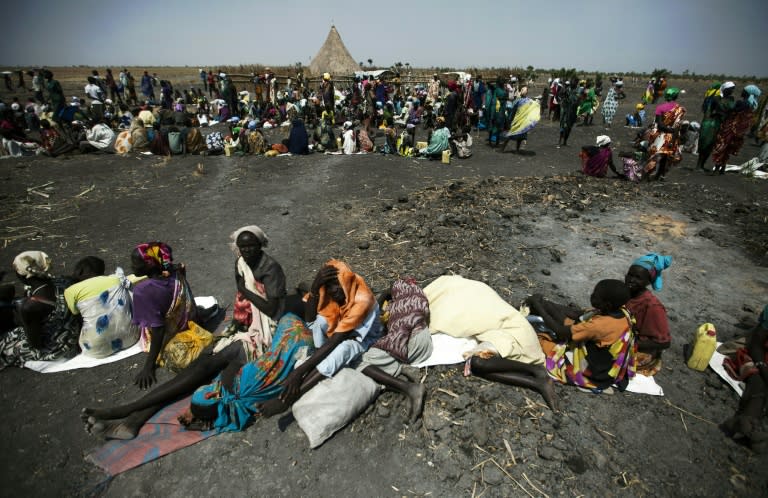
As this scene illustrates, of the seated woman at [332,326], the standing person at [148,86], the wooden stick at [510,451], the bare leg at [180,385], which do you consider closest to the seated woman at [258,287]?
the bare leg at [180,385]

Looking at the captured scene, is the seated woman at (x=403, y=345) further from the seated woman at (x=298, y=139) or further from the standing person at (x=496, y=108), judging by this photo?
the standing person at (x=496, y=108)

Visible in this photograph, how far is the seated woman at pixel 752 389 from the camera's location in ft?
8.41

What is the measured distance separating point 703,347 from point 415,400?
2.61 meters

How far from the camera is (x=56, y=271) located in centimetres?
531

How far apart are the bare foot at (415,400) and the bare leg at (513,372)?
54 cm

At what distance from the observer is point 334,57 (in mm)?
31453

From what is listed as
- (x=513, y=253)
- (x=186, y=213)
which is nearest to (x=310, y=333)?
(x=513, y=253)

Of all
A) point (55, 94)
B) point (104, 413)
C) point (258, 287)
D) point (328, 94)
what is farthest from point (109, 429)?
point (328, 94)

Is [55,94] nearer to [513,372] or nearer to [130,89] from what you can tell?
[130,89]

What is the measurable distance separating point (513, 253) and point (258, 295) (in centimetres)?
357

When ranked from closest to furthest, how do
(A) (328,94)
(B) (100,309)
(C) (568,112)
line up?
(B) (100,309), (C) (568,112), (A) (328,94)

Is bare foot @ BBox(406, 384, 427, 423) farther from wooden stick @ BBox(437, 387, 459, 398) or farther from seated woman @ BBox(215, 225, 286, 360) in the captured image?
seated woman @ BBox(215, 225, 286, 360)

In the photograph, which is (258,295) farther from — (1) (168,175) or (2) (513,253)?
(1) (168,175)

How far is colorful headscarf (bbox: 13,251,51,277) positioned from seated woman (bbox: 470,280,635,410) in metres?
3.76
